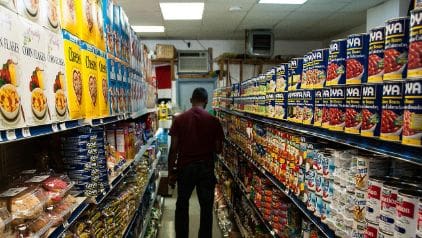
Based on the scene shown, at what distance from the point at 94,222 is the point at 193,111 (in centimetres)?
245

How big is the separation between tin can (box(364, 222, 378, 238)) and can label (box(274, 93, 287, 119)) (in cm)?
125

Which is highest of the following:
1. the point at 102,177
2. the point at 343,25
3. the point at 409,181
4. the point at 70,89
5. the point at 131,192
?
the point at 343,25

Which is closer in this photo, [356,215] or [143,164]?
[356,215]

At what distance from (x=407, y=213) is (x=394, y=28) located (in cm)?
63

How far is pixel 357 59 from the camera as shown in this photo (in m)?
1.43

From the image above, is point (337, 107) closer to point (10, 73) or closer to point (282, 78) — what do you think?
point (282, 78)

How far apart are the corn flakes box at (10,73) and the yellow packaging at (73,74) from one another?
42 cm

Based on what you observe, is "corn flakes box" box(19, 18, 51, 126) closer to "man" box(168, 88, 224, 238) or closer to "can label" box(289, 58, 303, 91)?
"can label" box(289, 58, 303, 91)

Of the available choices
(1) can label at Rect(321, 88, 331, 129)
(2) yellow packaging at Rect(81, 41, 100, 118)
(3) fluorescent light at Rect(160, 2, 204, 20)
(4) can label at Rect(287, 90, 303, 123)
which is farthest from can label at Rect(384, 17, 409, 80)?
(3) fluorescent light at Rect(160, 2, 204, 20)

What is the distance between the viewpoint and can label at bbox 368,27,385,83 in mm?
1274

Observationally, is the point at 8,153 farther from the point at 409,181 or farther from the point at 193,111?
the point at 193,111

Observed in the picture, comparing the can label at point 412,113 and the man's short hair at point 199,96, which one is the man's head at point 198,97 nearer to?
the man's short hair at point 199,96

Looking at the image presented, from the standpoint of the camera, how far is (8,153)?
1.85 meters

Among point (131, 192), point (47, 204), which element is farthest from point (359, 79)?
point (131, 192)
